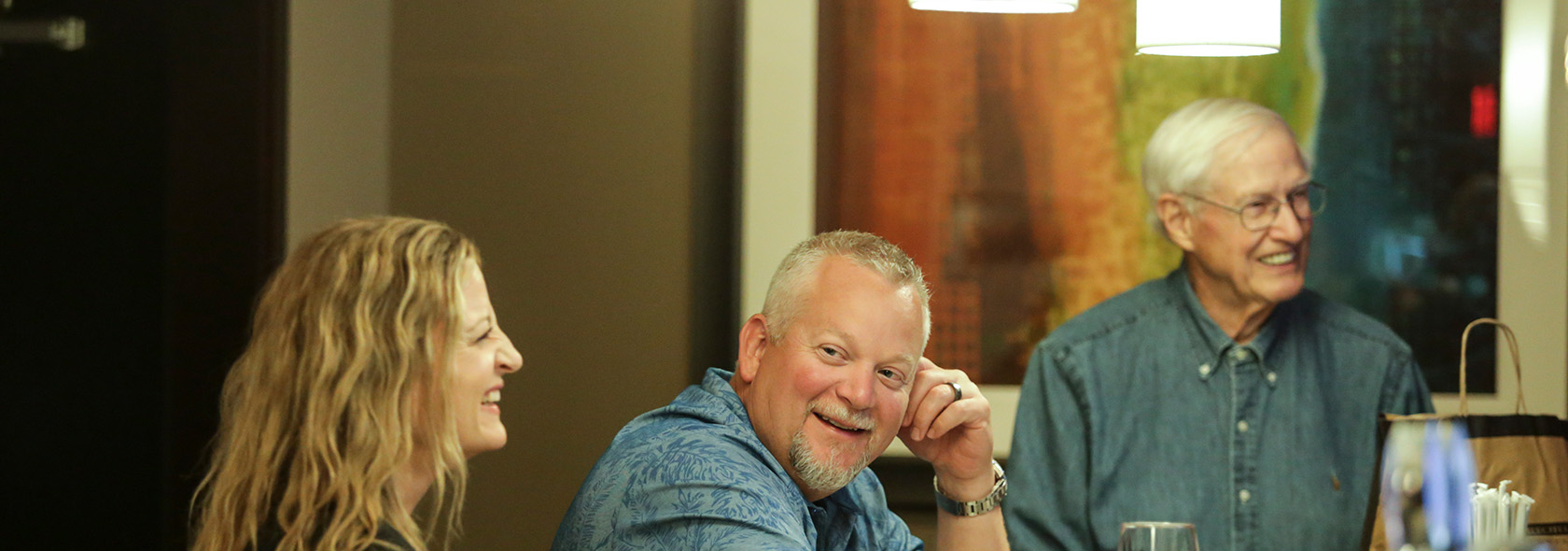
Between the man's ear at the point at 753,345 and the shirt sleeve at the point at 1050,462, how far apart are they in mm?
702

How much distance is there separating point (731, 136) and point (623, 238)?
27 centimetres

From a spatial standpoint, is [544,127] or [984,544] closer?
[984,544]

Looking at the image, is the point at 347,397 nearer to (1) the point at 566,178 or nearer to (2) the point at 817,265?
(2) the point at 817,265

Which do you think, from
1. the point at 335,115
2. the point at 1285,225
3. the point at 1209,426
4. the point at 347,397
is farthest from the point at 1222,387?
the point at 335,115

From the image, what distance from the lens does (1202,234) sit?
2.28 meters

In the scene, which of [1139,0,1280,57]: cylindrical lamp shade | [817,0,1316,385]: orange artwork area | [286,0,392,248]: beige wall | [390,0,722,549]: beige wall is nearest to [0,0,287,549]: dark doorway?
[286,0,392,248]: beige wall

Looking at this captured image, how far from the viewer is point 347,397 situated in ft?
4.35

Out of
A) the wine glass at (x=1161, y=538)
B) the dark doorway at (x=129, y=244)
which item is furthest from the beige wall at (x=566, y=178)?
the wine glass at (x=1161, y=538)

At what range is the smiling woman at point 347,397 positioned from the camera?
1.30 meters

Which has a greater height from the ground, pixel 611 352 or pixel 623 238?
pixel 623 238

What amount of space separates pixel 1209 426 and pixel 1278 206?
392mm

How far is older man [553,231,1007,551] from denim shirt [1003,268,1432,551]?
0.49 m

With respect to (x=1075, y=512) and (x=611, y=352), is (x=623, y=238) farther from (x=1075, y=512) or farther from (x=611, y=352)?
(x=1075, y=512)

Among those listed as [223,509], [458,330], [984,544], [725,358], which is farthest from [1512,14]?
[223,509]
